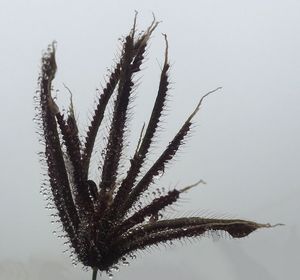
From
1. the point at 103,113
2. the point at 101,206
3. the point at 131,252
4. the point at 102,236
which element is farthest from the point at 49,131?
the point at 131,252

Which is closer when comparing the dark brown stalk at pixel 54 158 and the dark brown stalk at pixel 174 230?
the dark brown stalk at pixel 54 158

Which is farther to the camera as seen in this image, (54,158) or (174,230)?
(174,230)

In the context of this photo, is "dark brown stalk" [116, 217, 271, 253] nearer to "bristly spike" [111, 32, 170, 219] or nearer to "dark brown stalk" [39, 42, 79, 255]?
"bristly spike" [111, 32, 170, 219]

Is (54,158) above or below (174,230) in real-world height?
above

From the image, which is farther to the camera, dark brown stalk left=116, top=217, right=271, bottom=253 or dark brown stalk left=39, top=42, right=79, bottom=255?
dark brown stalk left=116, top=217, right=271, bottom=253

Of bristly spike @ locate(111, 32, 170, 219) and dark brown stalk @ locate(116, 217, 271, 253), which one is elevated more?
bristly spike @ locate(111, 32, 170, 219)

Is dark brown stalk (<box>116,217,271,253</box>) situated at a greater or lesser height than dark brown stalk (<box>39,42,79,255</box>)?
lesser

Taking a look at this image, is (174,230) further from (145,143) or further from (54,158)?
(54,158)

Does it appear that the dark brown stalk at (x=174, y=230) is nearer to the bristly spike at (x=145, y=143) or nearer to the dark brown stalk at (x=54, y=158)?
the bristly spike at (x=145, y=143)
